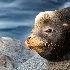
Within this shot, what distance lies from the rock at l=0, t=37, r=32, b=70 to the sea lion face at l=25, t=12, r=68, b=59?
3.26ft

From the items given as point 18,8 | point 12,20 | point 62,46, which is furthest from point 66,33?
point 18,8

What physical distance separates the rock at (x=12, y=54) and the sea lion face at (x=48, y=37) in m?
1.00

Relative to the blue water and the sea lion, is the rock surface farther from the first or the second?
the blue water

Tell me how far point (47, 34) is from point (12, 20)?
18.2 feet

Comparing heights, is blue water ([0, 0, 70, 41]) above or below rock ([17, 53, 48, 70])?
above

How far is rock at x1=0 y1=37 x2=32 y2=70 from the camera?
13.2 feet

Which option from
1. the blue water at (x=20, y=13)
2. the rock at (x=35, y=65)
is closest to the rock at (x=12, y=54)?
the rock at (x=35, y=65)

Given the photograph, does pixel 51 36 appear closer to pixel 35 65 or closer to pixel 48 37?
pixel 48 37

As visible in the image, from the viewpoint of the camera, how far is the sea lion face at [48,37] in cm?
302

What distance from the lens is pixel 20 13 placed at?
909 cm

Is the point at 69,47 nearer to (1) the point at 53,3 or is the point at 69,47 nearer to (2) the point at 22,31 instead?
(2) the point at 22,31

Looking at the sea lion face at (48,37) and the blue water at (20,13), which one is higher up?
the blue water at (20,13)

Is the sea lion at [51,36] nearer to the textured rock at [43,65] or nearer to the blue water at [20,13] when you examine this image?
the textured rock at [43,65]

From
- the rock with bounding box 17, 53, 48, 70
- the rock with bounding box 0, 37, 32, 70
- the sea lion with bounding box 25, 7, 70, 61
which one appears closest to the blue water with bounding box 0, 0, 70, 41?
the rock with bounding box 0, 37, 32, 70
